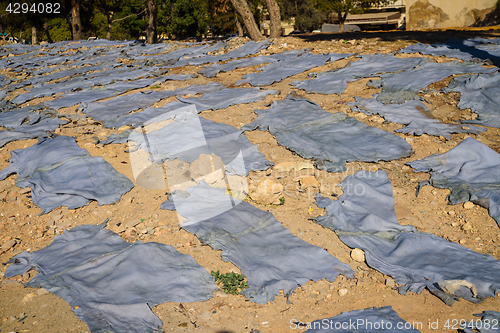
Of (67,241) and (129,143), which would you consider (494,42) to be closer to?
(129,143)

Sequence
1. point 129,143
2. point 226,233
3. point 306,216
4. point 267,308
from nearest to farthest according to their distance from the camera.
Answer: point 267,308
point 226,233
point 306,216
point 129,143

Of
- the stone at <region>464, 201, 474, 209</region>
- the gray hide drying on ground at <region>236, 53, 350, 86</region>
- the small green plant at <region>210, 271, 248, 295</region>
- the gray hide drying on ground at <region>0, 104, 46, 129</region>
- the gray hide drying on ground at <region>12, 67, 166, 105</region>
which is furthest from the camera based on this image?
the gray hide drying on ground at <region>12, 67, 166, 105</region>

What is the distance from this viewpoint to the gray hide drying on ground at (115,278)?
2.64m

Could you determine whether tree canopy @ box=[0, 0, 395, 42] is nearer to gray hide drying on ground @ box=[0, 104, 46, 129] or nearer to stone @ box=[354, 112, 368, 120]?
gray hide drying on ground @ box=[0, 104, 46, 129]

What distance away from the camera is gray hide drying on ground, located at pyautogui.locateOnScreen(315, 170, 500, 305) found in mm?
2811

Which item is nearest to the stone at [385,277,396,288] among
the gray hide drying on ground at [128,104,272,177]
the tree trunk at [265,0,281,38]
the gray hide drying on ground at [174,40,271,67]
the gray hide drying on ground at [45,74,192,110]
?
the gray hide drying on ground at [128,104,272,177]

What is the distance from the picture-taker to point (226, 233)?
3.39 m

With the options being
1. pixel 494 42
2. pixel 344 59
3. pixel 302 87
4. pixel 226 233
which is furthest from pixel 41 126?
pixel 494 42

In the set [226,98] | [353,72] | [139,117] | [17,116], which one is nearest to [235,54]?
[226,98]

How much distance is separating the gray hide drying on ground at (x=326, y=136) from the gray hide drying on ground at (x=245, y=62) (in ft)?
9.22

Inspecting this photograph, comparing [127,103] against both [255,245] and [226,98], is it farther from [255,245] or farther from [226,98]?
[255,245]

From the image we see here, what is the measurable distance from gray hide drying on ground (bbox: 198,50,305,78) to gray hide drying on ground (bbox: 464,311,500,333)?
6667 mm

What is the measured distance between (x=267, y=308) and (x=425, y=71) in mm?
5403

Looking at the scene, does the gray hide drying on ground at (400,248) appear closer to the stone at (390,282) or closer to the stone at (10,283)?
the stone at (390,282)
